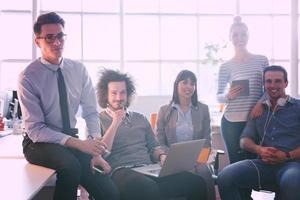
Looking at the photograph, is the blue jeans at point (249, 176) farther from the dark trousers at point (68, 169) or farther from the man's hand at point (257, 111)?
the dark trousers at point (68, 169)

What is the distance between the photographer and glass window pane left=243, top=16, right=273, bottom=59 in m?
6.18

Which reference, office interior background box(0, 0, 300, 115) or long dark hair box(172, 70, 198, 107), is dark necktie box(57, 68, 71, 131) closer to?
long dark hair box(172, 70, 198, 107)

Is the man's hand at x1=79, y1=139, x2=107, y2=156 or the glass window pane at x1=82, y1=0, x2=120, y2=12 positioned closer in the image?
the man's hand at x1=79, y1=139, x2=107, y2=156

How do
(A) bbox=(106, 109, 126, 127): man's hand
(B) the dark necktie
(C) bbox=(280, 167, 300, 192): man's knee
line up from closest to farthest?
(B) the dark necktie
(C) bbox=(280, 167, 300, 192): man's knee
(A) bbox=(106, 109, 126, 127): man's hand

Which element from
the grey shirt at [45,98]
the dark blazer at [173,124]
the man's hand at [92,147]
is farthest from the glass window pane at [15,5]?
the man's hand at [92,147]

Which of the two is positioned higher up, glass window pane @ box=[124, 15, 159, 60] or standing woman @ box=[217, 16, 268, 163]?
glass window pane @ box=[124, 15, 159, 60]

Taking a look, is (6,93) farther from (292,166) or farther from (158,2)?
(158,2)

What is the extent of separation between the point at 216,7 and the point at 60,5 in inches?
98.5

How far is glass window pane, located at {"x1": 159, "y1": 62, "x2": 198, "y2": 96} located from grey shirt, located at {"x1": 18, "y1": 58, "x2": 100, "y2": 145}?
12.6 ft

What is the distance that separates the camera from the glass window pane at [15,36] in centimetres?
593

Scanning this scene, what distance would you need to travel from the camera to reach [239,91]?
3.11 m

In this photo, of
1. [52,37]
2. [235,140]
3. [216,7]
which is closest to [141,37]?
[216,7]

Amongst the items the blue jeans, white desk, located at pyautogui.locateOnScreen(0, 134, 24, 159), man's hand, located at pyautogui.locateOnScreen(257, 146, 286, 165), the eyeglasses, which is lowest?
the blue jeans

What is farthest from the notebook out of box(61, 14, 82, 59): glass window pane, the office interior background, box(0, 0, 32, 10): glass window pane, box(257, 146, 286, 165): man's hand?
box(0, 0, 32, 10): glass window pane
